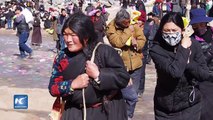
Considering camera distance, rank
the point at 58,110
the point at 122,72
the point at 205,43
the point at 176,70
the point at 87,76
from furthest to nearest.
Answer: the point at 205,43 < the point at 176,70 < the point at 58,110 < the point at 122,72 < the point at 87,76

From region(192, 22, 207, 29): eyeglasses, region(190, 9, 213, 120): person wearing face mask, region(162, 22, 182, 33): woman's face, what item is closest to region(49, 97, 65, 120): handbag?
region(162, 22, 182, 33): woman's face

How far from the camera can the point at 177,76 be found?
190 inches

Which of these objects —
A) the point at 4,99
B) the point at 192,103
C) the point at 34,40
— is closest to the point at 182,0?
the point at 34,40

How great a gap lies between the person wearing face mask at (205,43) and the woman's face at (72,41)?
187 cm

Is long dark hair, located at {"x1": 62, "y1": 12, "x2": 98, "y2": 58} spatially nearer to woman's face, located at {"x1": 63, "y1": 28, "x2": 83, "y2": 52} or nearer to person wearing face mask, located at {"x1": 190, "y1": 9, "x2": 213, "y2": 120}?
woman's face, located at {"x1": 63, "y1": 28, "x2": 83, "y2": 52}

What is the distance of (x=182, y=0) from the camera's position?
3008 cm

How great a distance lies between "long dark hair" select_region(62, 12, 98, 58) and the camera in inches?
165

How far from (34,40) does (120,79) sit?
19588 millimetres

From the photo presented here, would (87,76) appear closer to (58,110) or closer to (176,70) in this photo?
(58,110)

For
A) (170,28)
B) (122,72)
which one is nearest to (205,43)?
(170,28)

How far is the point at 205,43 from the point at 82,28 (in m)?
1.98

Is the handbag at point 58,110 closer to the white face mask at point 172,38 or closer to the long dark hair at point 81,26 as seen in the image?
the long dark hair at point 81,26

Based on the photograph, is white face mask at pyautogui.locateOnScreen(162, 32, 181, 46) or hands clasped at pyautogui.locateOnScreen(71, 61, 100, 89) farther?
white face mask at pyautogui.locateOnScreen(162, 32, 181, 46)

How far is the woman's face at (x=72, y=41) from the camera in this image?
165 inches
